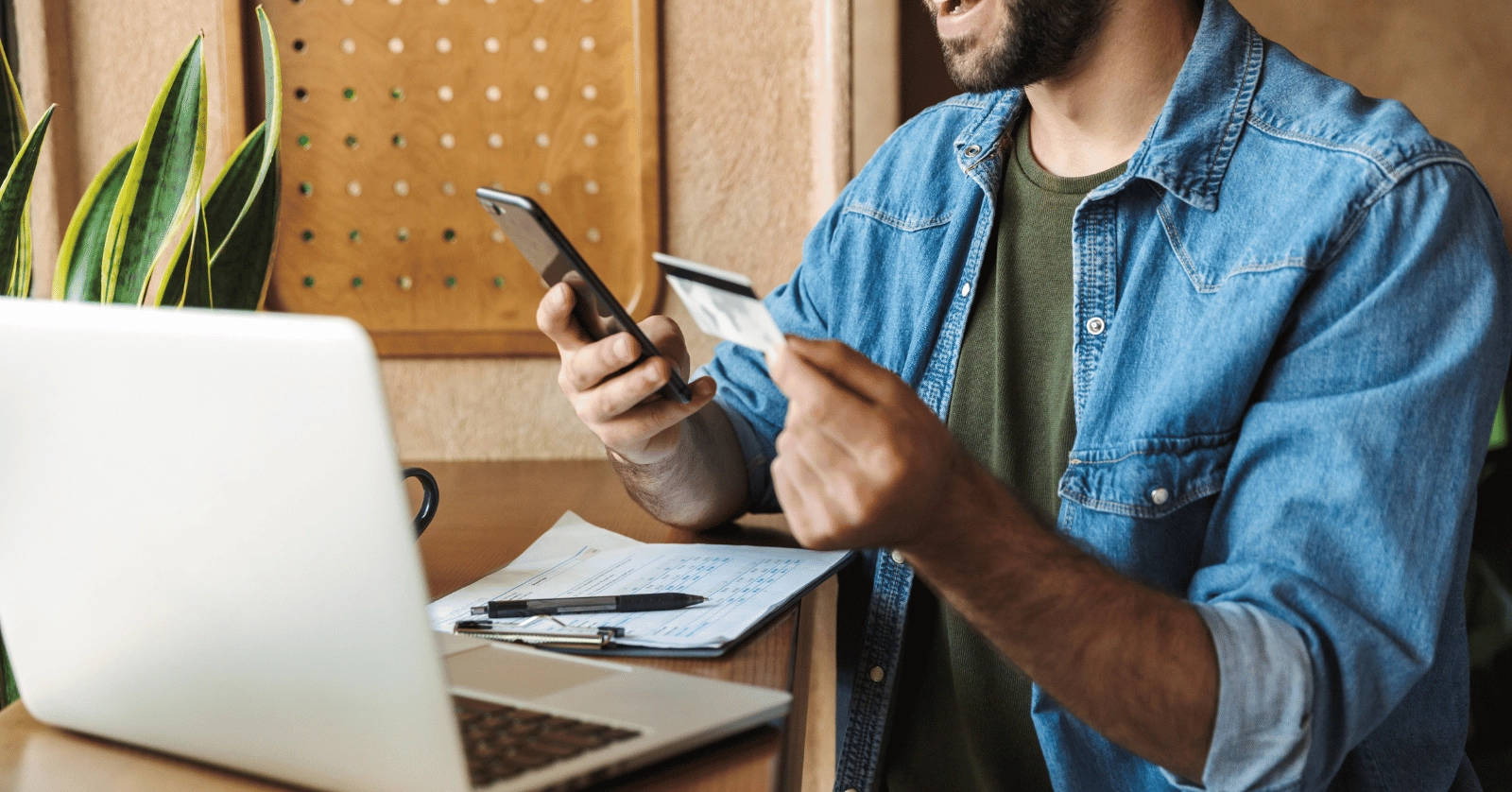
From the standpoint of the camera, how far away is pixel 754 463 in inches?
40.2

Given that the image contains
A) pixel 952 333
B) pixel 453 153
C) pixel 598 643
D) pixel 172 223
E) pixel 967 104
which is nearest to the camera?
pixel 598 643

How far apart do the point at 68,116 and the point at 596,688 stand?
1220mm

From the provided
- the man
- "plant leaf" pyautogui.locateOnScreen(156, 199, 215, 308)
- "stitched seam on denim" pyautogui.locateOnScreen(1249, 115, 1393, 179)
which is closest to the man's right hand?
the man

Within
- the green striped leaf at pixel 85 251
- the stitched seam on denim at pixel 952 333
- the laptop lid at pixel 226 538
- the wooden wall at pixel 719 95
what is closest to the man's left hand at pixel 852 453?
the laptop lid at pixel 226 538

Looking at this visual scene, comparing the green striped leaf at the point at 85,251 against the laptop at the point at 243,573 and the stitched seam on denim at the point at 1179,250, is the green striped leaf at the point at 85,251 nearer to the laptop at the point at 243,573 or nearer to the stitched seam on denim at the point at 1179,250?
the laptop at the point at 243,573

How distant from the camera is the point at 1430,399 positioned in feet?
2.14

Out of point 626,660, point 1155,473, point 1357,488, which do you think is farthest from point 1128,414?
point 626,660

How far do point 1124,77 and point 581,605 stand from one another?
62cm

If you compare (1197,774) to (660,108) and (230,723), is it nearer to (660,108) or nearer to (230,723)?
(230,723)

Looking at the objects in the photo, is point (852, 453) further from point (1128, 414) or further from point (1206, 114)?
point (1206, 114)

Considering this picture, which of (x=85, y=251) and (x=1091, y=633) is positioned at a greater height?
(x=85, y=251)

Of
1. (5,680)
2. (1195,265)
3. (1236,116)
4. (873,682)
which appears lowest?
(873,682)

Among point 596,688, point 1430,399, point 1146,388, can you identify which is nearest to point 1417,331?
point 1430,399

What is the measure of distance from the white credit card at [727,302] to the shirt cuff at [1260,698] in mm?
305
